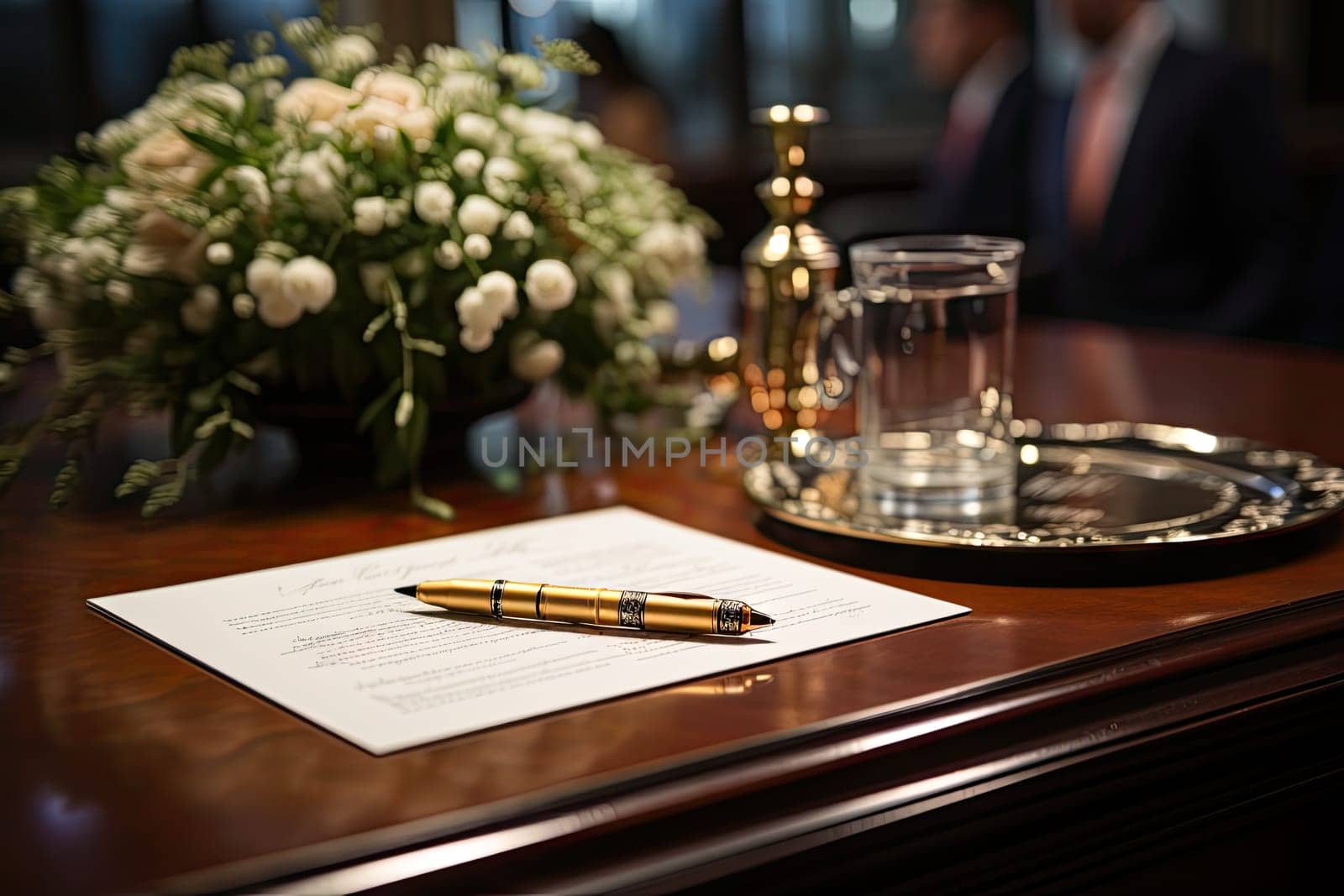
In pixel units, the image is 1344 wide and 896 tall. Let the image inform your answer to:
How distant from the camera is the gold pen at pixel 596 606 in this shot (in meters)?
0.65

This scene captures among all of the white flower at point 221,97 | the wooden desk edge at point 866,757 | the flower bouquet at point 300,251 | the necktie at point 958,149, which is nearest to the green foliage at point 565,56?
the flower bouquet at point 300,251

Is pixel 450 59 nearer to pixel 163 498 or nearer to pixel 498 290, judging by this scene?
pixel 498 290

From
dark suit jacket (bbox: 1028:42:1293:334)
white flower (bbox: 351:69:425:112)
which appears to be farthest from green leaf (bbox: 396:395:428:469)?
dark suit jacket (bbox: 1028:42:1293:334)

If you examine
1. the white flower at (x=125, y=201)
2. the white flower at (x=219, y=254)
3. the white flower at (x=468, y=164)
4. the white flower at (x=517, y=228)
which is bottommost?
the white flower at (x=219, y=254)

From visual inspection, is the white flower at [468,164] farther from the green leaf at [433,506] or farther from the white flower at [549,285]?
the green leaf at [433,506]

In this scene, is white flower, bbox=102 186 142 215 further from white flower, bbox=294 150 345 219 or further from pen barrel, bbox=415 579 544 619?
pen barrel, bbox=415 579 544 619

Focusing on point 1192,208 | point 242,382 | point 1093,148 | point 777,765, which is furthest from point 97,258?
point 1093,148

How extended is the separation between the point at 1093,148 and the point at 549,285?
255 cm

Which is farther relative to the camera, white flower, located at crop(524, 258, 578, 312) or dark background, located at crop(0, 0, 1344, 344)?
dark background, located at crop(0, 0, 1344, 344)

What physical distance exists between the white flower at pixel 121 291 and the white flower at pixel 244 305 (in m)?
0.08

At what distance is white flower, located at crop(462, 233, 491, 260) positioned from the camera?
37.8 inches

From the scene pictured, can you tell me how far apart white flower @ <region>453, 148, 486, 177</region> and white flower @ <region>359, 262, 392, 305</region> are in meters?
0.08

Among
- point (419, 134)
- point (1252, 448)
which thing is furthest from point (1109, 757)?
point (419, 134)

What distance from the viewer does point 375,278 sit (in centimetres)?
96
